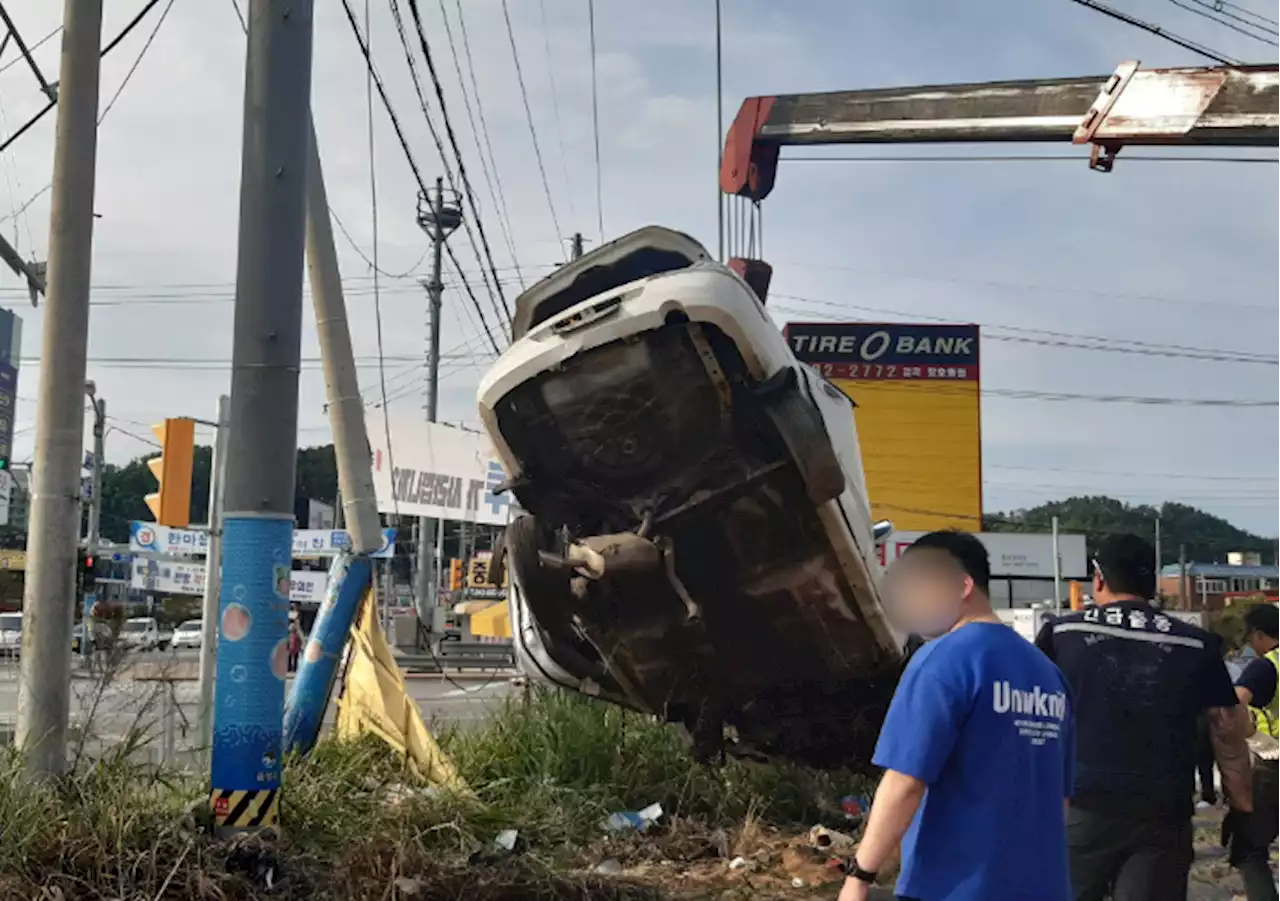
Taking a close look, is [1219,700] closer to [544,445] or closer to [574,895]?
[574,895]

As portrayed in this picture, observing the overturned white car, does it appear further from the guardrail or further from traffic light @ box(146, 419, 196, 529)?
the guardrail

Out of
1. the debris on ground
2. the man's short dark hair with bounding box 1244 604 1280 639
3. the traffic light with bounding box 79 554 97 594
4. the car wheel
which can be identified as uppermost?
the car wheel

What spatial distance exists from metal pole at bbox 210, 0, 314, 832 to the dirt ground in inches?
81.3

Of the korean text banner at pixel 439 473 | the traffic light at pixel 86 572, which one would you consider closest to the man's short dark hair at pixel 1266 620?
the traffic light at pixel 86 572

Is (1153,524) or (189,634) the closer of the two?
(189,634)

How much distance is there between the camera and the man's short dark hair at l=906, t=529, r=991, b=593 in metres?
3.30

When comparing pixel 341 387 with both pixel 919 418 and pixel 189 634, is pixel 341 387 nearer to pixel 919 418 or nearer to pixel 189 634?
pixel 919 418

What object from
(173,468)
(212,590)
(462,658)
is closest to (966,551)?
(212,590)

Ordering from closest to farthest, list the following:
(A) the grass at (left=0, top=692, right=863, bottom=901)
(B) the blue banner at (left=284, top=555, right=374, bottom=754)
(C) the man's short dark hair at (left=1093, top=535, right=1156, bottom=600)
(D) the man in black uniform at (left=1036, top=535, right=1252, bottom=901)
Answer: (D) the man in black uniform at (left=1036, top=535, right=1252, bottom=901) → (C) the man's short dark hair at (left=1093, top=535, right=1156, bottom=600) → (A) the grass at (left=0, top=692, right=863, bottom=901) → (B) the blue banner at (left=284, top=555, right=374, bottom=754)

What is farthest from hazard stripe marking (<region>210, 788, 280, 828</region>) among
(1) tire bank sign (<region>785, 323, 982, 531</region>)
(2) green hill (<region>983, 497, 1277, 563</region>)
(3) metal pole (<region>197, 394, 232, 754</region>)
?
(2) green hill (<region>983, 497, 1277, 563</region>)

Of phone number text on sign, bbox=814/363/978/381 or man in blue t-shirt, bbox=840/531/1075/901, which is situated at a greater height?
phone number text on sign, bbox=814/363/978/381

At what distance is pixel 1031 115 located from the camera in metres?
13.2

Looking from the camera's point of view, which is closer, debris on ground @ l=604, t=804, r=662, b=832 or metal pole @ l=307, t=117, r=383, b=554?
debris on ground @ l=604, t=804, r=662, b=832

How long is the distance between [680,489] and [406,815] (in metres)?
2.25
